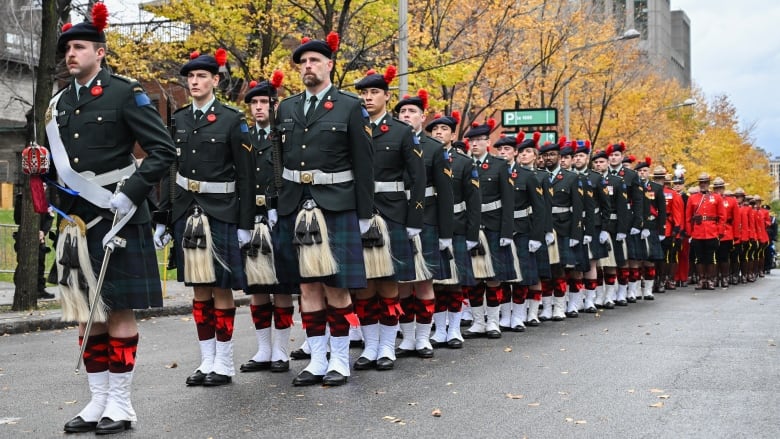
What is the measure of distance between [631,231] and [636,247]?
33 cm

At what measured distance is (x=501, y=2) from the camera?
2567 cm

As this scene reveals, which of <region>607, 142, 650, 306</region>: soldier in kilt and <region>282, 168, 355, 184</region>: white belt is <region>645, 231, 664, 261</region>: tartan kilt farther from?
<region>282, 168, 355, 184</region>: white belt

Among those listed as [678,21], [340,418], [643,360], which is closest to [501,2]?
[643,360]

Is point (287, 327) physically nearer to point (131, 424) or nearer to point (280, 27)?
point (131, 424)

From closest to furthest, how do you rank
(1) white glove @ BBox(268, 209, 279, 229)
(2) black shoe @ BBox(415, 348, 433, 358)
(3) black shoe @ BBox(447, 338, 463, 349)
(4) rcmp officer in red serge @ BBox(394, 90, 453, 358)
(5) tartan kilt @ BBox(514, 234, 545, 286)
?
(1) white glove @ BBox(268, 209, 279, 229) < (2) black shoe @ BBox(415, 348, 433, 358) < (4) rcmp officer in red serge @ BBox(394, 90, 453, 358) < (3) black shoe @ BBox(447, 338, 463, 349) < (5) tartan kilt @ BBox(514, 234, 545, 286)

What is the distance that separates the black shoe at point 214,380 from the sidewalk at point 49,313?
2.57 metres

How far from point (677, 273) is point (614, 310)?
24.7 feet

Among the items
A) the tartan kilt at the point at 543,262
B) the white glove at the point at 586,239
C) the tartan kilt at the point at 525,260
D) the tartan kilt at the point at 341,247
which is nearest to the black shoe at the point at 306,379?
the tartan kilt at the point at 341,247

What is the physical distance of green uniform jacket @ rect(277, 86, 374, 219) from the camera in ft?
25.6

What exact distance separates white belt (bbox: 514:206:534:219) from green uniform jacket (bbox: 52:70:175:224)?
698cm

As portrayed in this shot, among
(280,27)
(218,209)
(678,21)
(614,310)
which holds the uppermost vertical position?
(678,21)

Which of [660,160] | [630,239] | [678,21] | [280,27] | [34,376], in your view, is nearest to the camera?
[34,376]

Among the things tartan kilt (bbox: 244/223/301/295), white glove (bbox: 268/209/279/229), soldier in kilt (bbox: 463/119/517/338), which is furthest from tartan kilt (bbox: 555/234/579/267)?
white glove (bbox: 268/209/279/229)

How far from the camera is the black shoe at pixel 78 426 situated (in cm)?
609
